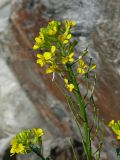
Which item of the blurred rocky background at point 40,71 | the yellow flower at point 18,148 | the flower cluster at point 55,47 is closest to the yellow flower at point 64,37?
the flower cluster at point 55,47

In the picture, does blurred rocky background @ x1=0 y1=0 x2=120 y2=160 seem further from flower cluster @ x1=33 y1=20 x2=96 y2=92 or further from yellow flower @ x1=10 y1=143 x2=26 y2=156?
yellow flower @ x1=10 y1=143 x2=26 y2=156

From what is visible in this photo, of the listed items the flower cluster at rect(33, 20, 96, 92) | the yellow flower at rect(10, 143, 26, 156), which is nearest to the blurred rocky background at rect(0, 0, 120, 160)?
the flower cluster at rect(33, 20, 96, 92)

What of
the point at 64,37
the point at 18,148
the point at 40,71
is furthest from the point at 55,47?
the point at 40,71

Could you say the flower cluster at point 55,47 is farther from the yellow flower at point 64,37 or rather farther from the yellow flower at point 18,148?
the yellow flower at point 18,148

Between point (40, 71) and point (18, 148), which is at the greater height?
point (40, 71)

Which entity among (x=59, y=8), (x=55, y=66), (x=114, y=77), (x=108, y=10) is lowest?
(x=55, y=66)

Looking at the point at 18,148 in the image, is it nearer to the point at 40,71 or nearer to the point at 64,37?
the point at 64,37

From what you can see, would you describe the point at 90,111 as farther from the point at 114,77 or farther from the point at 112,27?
the point at 112,27

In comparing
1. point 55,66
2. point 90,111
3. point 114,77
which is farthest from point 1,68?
point 55,66
